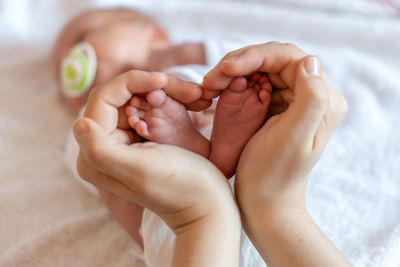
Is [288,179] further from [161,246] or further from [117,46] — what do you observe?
[117,46]

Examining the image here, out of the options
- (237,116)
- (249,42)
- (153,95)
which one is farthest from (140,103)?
(249,42)

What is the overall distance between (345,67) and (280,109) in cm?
48

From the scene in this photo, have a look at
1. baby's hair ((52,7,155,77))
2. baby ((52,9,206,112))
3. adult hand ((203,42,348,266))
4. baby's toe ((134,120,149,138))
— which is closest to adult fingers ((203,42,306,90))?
adult hand ((203,42,348,266))

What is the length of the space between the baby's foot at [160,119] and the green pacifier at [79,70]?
1.38 ft

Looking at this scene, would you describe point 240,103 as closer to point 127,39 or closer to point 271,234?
point 271,234

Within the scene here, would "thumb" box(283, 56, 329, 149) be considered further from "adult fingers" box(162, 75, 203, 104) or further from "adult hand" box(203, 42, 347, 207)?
"adult fingers" box(162, 75, 203, 104)

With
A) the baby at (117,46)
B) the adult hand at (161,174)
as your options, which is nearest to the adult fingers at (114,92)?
the adult hand at (161,174)

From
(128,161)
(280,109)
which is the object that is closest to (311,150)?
(280,109)

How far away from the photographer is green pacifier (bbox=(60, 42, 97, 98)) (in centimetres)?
95

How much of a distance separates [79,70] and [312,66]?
1.97 ft

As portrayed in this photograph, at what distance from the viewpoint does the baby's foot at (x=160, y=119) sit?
0.57m

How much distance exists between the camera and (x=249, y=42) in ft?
3.56

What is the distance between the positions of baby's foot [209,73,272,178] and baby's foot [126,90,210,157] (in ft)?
0.15

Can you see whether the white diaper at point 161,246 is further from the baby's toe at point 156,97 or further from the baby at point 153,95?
the baby's toe at point 156,97
